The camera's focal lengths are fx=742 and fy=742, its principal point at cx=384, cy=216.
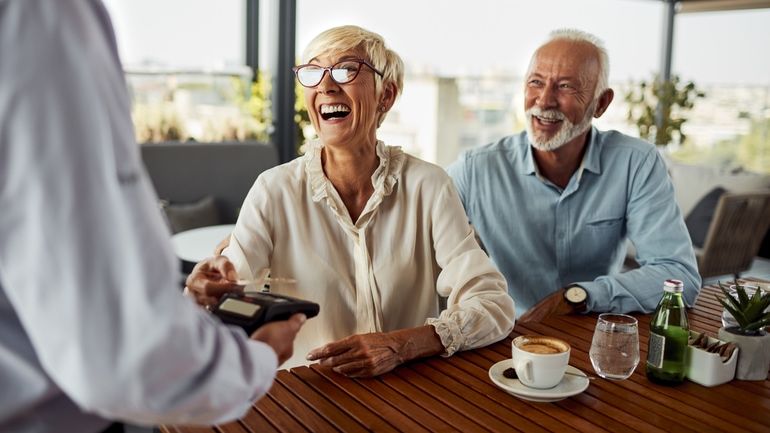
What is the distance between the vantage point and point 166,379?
0.69 metres

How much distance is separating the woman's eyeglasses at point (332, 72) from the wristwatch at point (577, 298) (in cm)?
75

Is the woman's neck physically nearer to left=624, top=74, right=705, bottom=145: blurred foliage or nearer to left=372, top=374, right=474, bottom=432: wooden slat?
left=372, top=374, right=474, bottom=432: wooden slat

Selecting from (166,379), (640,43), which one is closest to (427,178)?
(166,379)

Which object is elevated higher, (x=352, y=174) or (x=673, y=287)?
(x=352, y=174)

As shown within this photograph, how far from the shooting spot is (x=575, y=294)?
1.85 meters

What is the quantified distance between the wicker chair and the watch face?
9.73 ft

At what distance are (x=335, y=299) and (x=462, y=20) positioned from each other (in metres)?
4.83

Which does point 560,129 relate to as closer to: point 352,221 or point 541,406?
point 352,221

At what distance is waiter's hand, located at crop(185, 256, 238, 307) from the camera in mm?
1270

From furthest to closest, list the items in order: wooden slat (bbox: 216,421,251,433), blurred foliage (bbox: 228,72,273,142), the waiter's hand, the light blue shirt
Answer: blurred foliage (bbox: 228,72,273,142), the light blue shirt, the waiter's hand, wooden slat (bbox: 216,421,251,433)

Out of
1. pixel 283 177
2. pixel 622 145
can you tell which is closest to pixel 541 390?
pixel 283 177

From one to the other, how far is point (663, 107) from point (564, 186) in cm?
448

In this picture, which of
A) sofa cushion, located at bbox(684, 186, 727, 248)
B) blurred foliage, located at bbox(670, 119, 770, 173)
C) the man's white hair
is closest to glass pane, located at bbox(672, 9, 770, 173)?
blurred foliage, located at bbox(670, 119, 770, 173)

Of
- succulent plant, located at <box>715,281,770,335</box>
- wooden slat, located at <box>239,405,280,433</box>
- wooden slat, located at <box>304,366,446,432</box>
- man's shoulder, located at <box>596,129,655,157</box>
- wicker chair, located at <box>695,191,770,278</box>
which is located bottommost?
wicker chair, located at <box>695,191,770,278</box>
